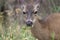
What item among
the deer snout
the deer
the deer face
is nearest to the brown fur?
the deer

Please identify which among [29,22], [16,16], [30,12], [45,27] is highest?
[30,12]

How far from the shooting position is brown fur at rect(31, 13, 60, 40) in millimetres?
6159

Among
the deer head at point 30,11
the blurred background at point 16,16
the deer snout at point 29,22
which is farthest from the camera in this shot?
the blurred background at point 16,16

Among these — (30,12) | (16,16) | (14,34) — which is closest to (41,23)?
(30,12)

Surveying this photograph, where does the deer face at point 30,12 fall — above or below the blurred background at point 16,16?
above

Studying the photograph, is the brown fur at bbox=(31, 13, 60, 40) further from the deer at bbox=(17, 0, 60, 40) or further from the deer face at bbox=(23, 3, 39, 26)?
the deer face at bbox=(23, 3, 39, 26)

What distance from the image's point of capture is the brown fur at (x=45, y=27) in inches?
242

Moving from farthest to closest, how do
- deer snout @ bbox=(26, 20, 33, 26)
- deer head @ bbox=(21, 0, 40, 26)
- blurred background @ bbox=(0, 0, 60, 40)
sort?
blurred background @ bbox=(0, 0, 60, 40) → deer head @ bbox=(21, 0, 40, 26) → deer snout @ bbox=(26, 20, 33, 26)

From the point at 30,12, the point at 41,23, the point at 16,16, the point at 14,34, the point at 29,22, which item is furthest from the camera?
the point at 16,16

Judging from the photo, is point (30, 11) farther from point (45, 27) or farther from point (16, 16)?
point (16, 16)

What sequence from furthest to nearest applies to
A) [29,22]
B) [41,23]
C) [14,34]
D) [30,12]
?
[41,23]
[30,12]
[14,34]
[29,22]

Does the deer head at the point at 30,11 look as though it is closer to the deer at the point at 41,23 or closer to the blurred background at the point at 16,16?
the deer at the point at 41,23

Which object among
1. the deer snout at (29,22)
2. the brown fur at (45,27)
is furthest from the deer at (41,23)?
the deer snout at (29,22)

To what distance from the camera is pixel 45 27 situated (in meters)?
6.26
